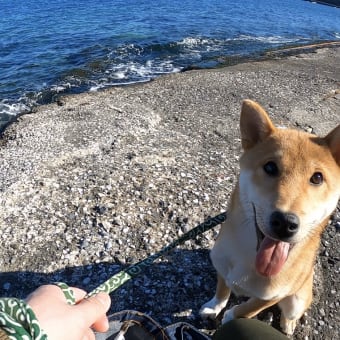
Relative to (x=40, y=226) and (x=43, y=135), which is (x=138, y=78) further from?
(x=40, y=226)

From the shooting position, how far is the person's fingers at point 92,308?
1.64m

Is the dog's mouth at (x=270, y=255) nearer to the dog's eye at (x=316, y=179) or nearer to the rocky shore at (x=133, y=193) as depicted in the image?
the dog's eye at (x=316, y=179)

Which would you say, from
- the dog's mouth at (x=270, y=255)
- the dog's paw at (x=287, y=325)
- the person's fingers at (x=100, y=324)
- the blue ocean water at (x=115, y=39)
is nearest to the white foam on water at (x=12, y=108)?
the blue ocean water at (x=115, y=39)

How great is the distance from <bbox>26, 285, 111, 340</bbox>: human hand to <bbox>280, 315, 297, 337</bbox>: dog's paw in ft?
7.98

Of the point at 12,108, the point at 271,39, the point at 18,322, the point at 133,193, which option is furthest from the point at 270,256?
the point at 271,39

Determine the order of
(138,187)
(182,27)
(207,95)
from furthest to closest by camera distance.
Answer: (182,27) < (207,95) < (138,187)

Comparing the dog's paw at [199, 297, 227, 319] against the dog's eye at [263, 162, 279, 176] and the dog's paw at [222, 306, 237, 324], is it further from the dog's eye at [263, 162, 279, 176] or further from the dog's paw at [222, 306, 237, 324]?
the dog's eye at [263, 162, 279, 176]

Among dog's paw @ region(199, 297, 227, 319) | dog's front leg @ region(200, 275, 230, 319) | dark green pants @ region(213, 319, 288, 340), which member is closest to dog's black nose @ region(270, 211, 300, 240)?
dark green pants @ region(213, 319, 288, 340)

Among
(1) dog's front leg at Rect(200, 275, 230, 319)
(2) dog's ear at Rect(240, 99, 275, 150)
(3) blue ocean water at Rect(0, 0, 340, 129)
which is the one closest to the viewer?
(2) dog's ear at Rect(240, 99, 275, 150)

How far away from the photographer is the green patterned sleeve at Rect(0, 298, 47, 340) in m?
1.23

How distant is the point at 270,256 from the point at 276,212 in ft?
1.65

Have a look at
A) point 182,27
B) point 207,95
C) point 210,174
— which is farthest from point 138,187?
point 182,27

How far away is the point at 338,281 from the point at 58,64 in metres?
12.9

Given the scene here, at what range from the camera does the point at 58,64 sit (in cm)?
1418
